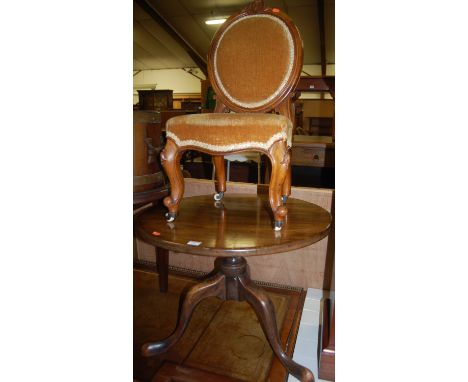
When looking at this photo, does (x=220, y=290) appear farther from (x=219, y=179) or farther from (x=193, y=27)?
(x=193, y=27)

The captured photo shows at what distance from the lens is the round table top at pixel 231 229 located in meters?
0.93

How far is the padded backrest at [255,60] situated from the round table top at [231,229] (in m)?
0.41

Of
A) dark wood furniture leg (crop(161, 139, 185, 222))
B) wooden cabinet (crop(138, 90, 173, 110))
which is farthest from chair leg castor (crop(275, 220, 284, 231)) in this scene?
wooden cabinet (crop(138, 90, 173, 110))

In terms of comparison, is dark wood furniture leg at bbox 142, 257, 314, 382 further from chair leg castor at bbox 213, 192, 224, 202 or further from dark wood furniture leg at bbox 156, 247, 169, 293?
dark wood furniture leg at bbox 156, 247, 169, 293

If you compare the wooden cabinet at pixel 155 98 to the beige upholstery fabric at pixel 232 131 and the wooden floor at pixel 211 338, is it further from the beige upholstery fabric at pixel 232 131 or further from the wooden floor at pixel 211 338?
the beige upholstery fabric at pixel 232 131

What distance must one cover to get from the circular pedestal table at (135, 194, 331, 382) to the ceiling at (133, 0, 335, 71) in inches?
301

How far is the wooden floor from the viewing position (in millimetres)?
1206

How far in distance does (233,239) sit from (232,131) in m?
0.32

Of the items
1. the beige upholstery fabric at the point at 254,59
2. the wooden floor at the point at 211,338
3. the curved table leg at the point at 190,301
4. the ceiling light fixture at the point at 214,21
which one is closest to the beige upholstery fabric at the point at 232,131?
the beige upholstery fabric at the point at 254,59
